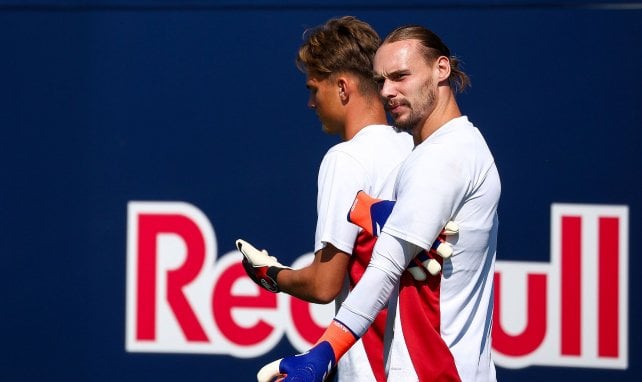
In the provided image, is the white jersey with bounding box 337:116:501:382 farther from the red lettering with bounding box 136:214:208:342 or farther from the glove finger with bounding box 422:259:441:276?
the red lettering with bounding box 136:214:208:342

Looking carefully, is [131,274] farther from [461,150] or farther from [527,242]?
[461,150]

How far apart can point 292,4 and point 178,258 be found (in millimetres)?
821

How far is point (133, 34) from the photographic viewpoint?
300 cm

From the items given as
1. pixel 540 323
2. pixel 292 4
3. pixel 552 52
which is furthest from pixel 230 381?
pixel 552 52

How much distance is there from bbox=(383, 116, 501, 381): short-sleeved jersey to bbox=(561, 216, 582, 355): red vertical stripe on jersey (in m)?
1.06

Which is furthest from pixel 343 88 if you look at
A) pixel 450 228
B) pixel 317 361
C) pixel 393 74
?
pixel 317 361

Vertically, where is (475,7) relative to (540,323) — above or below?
above

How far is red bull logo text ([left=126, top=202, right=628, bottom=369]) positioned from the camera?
9.09 feet

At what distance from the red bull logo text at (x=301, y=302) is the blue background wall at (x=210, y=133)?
38mm

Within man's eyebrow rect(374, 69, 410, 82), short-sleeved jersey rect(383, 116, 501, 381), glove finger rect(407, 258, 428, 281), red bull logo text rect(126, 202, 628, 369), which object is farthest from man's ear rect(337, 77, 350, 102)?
red bull logo text rect(126, 202, 628, 369)

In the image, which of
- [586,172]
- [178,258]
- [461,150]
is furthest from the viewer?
[178,258]

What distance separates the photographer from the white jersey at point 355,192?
1982 millimetres

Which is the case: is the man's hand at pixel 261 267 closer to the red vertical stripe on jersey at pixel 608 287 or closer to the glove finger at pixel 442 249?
the glove finger at pixel 442 249

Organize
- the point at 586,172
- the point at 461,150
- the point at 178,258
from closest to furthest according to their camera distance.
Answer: the point at 461,150
the point at 586,172
the point at 178,258
